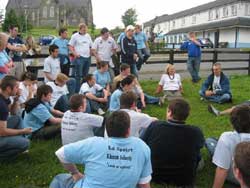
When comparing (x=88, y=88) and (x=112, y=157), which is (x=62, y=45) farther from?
(x=112, y=157)

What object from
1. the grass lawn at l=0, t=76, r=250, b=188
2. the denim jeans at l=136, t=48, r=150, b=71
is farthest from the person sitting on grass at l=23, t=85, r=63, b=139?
the denim jeans at l=136, t=48, r=150, b=71

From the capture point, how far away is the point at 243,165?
2.37 m

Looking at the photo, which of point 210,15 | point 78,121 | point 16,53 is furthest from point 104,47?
point 210,15

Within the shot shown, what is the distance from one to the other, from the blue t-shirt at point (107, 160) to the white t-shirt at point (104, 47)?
24.6 ft

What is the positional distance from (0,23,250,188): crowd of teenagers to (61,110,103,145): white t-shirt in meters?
0.01

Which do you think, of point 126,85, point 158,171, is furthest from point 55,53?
point 158,171

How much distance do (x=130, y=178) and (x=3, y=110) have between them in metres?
2.29

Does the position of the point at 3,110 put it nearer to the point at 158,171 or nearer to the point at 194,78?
the point at 158,171

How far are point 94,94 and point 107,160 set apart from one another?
5.71m

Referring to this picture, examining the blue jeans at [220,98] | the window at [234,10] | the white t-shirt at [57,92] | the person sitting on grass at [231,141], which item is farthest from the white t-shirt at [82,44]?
the window at [234,10]

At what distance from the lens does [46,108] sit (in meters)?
6.23

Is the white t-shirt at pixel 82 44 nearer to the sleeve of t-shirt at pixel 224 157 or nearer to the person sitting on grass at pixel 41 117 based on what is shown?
the person sitting on grass at pixel 41 117

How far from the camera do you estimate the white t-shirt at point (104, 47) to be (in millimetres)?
10609

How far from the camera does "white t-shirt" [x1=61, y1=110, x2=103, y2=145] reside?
213 inches
